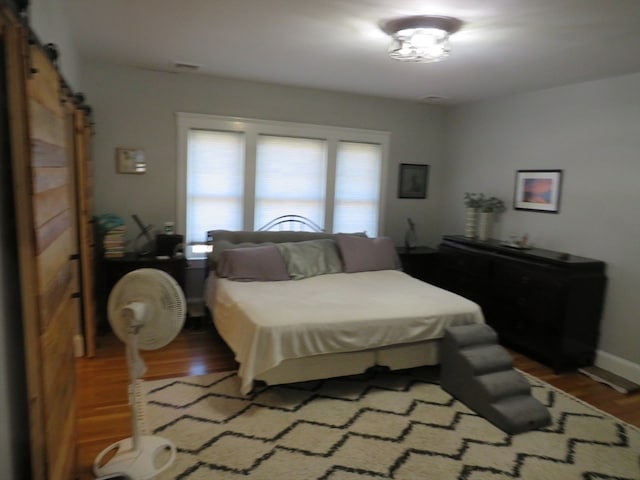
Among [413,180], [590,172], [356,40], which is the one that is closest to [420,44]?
[356,40]

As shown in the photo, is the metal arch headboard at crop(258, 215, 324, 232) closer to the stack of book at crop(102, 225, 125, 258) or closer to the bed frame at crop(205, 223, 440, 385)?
the stack of book at crop(102, 225, 125, 258)

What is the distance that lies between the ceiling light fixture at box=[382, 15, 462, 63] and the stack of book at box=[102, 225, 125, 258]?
9.07ft

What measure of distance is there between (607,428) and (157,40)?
4.00 metres

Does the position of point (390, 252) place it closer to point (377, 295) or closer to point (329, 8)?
point (377, 295)

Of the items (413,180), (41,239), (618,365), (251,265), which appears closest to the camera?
(41,239)

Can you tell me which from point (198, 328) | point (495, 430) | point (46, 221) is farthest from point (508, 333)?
point (46, 221)

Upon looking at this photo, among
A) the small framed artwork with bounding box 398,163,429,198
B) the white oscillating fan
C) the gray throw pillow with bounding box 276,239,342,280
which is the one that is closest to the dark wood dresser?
the small framed artwork with bounding box 398,163,429,198

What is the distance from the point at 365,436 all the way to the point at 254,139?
3.14 m

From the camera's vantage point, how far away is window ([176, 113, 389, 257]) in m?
4.43

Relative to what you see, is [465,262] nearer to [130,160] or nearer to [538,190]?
[538,190]

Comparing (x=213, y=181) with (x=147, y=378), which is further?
(x=213, y=181)

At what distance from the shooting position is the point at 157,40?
125 inches

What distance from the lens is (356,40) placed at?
2928 mm

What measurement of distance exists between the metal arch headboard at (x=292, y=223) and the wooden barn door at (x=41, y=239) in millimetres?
2882
